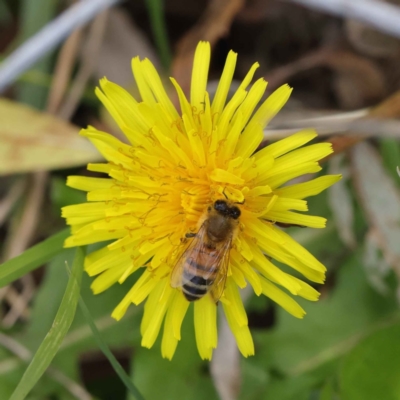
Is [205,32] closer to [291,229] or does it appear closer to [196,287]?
[291,229]

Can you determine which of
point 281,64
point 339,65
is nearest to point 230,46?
point 281,64

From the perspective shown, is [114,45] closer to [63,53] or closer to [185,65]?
[63,53]

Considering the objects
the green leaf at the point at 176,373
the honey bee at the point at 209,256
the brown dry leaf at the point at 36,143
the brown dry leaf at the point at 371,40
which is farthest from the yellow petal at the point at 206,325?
the brown dry leaf at the point at 371,40

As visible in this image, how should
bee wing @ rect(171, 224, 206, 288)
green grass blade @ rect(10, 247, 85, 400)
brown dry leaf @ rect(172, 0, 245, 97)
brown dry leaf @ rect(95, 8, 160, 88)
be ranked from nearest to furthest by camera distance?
green grass blade @ rect(10, 247, 85, 400) < bee wing @ rect(171, 224, 206, 288) < brown dry leaf @ rect(172, 0, 245, 97) < brown dry leaf @ rect(95, 8, 160, 88)

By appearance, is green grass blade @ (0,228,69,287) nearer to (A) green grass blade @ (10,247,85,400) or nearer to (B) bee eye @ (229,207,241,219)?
(A) green grass blade @ (10,247,85,400)

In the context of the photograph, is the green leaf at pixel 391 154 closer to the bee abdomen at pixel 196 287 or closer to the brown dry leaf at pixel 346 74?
the brown dry leaf at pixel 346 74

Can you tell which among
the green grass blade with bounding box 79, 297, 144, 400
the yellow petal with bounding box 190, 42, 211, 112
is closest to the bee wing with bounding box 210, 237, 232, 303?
the green grass blade with bounding box 79, 297, 144, 400
